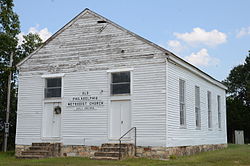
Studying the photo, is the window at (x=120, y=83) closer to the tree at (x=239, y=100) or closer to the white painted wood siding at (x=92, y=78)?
the white painted wood siding at (x=92, y=78)

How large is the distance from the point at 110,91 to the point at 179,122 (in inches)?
150

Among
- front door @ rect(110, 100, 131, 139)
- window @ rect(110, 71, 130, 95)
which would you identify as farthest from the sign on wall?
window @ rect(110, 71, 130, 95)

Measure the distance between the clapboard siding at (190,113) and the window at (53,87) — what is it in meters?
6.24

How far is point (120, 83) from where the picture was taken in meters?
18.3

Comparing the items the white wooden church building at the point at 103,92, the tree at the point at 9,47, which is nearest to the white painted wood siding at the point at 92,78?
the white wooden church building at the point at 103,92

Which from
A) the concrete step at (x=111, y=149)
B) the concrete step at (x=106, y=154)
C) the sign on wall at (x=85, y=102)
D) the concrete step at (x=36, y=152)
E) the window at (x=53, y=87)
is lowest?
the concrete step at (x=36, y=152)

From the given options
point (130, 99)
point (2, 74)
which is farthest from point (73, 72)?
point (2, 74)

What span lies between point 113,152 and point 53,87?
582 cm

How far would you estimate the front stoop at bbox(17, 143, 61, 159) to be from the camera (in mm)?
18172

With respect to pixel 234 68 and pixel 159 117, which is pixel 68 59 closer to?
pixel 159 117

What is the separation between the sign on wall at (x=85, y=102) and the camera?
18609mm

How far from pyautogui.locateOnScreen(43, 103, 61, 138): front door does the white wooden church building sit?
5 cm

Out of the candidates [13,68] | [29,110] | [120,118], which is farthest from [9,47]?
[120,118]

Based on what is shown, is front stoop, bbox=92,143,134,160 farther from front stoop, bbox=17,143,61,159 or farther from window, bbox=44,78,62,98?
window, bbox=44,78,62,98
